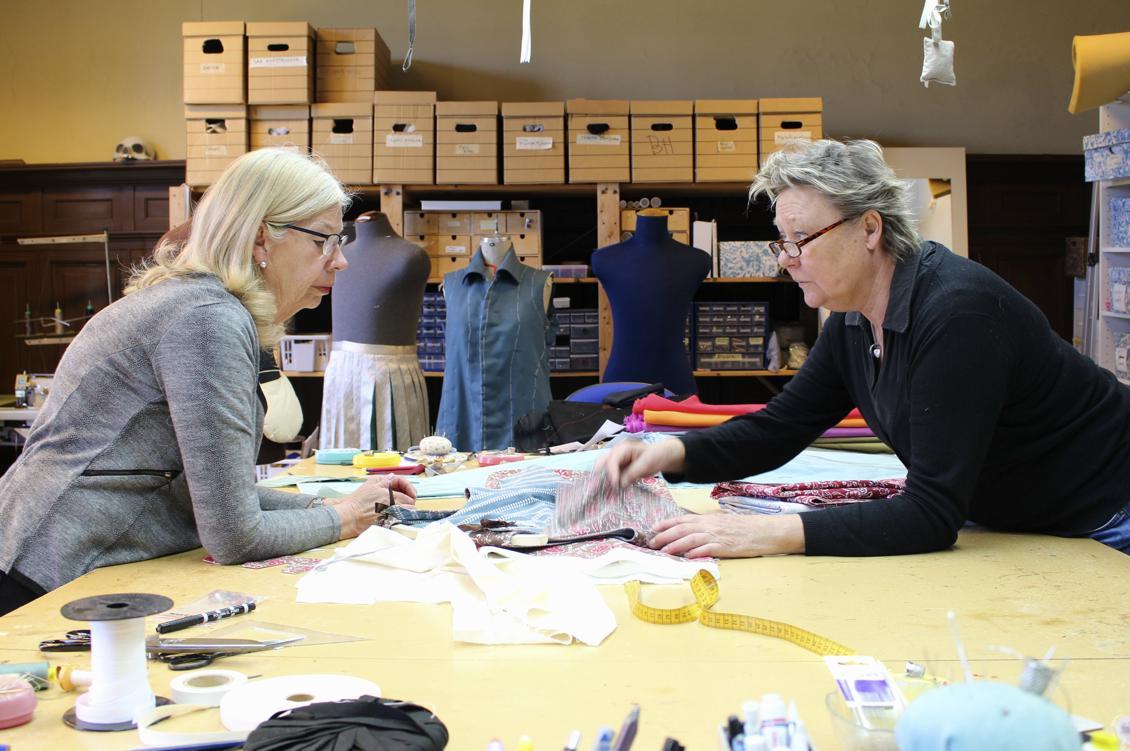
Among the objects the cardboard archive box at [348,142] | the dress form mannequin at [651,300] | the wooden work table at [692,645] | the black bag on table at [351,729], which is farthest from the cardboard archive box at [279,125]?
the black bag on table at [351,729]

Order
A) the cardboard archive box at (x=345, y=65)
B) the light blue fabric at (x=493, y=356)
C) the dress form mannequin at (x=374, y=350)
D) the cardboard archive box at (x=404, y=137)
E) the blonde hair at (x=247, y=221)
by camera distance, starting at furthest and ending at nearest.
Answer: the cardboard archive box at (x=345, y=65), the cardboard archive box at (x=404, y=137), the light blue fabric at (x=493, y=356), the dress form mannequin at (x=374, y=350), the blonde hair at (x=247, y=221)

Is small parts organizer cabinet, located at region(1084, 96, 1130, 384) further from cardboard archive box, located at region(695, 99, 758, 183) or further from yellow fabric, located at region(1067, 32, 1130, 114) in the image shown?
cardboard archive box, located at region(695, 99, 758, 183)

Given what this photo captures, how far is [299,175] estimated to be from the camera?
6.59 ft

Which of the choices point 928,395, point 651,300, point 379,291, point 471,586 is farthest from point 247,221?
point 651,300

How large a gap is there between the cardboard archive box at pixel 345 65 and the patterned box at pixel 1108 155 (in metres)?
3.90

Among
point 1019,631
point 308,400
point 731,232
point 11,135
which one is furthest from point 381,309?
point 11,135

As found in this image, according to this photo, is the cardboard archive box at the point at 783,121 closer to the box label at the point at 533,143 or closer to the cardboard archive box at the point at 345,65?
the box label at the point at 533,143

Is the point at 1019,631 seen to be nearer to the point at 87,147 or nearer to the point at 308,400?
the point at 308,400

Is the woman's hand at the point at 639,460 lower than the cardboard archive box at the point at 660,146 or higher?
lower

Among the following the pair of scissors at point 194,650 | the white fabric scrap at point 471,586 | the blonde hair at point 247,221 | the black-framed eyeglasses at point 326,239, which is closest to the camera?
the pair of scissors at point 194,650

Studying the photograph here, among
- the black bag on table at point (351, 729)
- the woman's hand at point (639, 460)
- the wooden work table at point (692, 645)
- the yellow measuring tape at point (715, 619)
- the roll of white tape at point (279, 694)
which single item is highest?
the woman's hand at point (639, 460)

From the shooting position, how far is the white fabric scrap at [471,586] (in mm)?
1349

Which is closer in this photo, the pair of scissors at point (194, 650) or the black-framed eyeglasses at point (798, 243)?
the pair of scissors at point (194, 650)

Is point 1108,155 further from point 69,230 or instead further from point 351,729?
point 69,230
